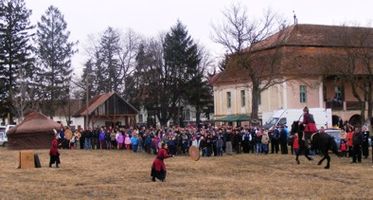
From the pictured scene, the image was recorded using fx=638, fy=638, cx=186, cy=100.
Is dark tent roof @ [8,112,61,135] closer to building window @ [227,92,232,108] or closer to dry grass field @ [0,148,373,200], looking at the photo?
dry grass field @ [0,148,373,200]

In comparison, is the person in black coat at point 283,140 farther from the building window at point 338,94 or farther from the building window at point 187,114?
the building window at point 187,114

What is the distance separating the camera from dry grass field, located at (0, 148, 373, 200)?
17.5 m

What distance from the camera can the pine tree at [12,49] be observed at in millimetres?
67875

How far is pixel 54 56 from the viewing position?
76.9 meters

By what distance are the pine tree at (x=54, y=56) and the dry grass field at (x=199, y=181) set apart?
4717 centimetres

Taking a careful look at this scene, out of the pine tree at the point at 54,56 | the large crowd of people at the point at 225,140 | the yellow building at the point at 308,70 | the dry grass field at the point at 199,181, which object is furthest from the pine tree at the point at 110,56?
the dry grass field at the point at 199,181

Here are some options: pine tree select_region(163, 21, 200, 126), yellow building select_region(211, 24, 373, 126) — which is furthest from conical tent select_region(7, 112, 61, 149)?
pine tree select_region(163, 21, 200, 126)

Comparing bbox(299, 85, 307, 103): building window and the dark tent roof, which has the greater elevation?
bbox(299, 85, 307, 103): building window

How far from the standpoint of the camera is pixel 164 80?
78875 millimetres

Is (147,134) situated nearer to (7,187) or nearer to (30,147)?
(30,147)

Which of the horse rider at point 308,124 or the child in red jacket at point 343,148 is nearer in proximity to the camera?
the horse rider at point 308,124

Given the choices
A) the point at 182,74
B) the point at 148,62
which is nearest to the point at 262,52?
the point at 182,74

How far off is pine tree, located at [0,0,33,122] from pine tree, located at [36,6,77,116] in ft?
17.0

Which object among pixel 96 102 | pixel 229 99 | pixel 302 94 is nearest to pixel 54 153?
pixel 302 94
